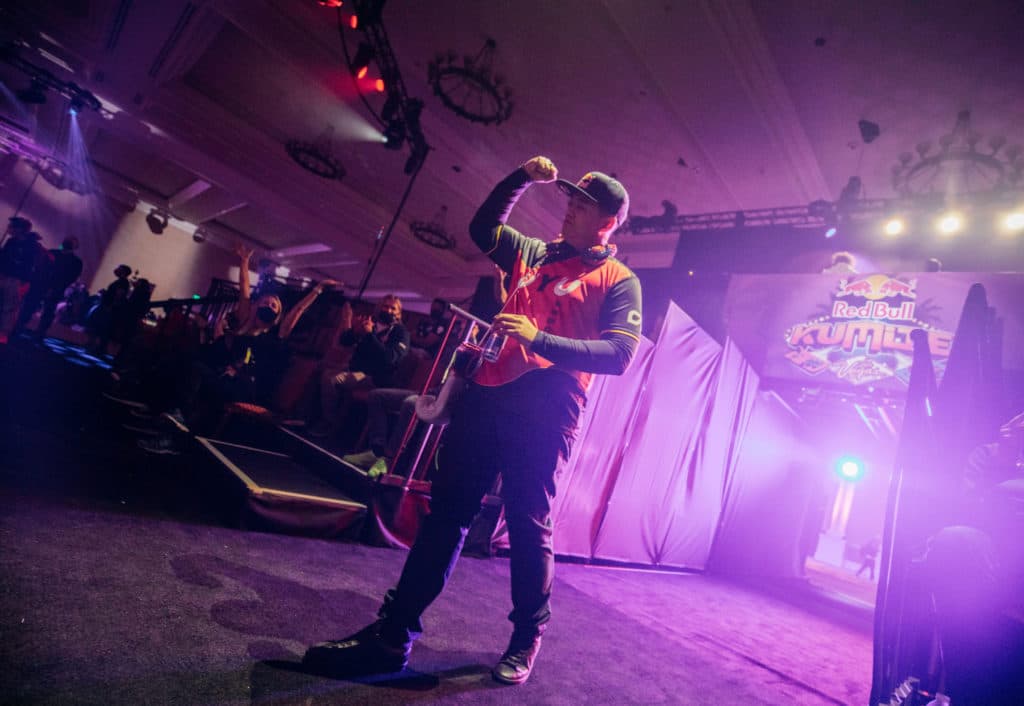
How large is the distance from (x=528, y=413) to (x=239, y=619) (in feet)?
→ 3.52

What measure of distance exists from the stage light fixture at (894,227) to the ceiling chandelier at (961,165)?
13.3 inches

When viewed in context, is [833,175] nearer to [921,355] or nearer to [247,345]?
[921,355]

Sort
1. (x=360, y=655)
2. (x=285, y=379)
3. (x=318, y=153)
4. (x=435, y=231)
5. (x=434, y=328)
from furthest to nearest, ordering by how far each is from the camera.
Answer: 1. (x=435, y=231)
2. (x=318, y=153)
3. (x=434, y=328)
4. (x=285, y=379)
5. (x=360, y=655)

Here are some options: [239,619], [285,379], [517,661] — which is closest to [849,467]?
[285,379]

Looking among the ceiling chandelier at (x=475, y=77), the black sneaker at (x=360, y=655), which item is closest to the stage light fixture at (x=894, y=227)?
the ceiling chandelier at (x=475, y=77)

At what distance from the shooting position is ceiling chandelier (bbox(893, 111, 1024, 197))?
571 centimetres

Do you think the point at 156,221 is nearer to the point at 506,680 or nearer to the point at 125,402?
the point at 125,402

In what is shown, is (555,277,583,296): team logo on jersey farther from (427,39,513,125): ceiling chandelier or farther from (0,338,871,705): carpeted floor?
(427,39,513,125): ceiling chandelier

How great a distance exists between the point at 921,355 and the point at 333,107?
1031 cm

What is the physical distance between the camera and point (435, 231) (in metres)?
11.7

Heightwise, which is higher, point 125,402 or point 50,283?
point 50,283

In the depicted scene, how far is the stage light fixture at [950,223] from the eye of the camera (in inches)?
246

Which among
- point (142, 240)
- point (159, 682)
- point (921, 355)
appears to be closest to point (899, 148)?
point (921, 355)

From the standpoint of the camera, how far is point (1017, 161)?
6.00 meters
